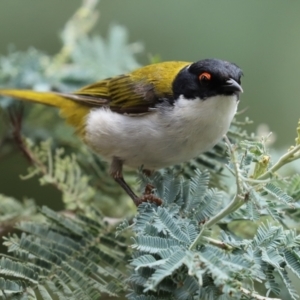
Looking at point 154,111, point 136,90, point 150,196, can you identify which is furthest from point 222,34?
point 150,196

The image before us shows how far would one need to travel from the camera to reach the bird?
1.81 meters

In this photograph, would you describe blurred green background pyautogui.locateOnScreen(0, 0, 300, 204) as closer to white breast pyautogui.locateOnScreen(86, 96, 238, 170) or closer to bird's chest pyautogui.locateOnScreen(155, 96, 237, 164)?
white breast pyautogui.locateOnScreen(86, 96, 238, 170)

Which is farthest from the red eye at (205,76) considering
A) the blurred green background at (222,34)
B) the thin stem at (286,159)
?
the blurred green background at (222,34)

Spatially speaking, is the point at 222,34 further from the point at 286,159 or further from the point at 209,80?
the point at 286,159

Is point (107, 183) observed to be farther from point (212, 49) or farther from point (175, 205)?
point (212, 49)

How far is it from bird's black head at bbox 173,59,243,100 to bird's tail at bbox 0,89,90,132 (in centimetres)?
58

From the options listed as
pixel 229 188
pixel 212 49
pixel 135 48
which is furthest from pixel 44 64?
pixel 212 49

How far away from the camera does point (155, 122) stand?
1.96 m

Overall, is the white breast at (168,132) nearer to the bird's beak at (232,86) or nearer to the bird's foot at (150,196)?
the bird's beak at (232,86)

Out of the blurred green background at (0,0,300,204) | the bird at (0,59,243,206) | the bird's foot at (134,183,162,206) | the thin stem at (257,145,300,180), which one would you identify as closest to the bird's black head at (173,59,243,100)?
the bird at (0,59,243,206)

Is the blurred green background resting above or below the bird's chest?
above

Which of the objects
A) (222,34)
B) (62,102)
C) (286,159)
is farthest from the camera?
(222,34)

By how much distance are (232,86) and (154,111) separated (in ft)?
1.22

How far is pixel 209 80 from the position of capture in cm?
179
